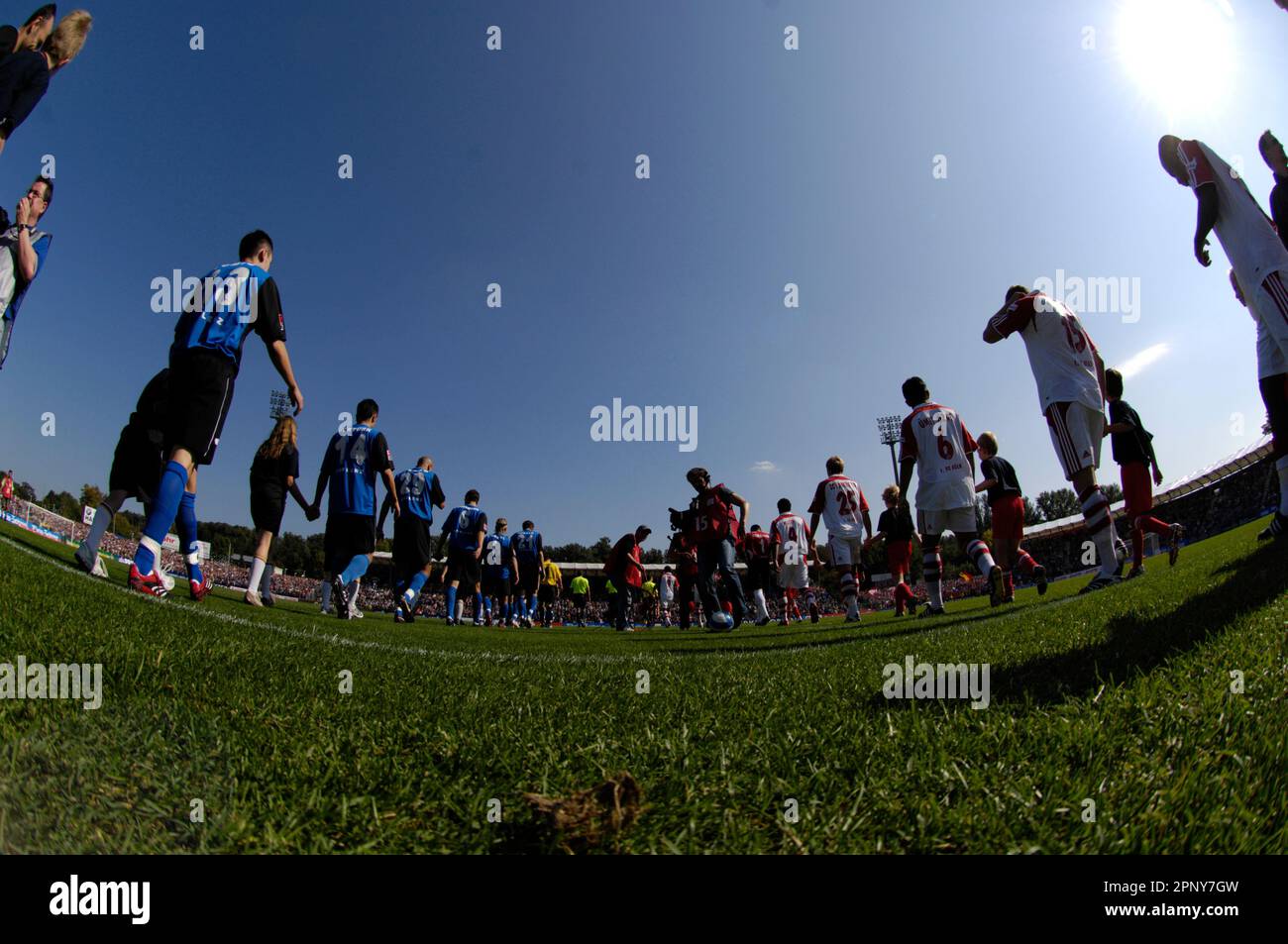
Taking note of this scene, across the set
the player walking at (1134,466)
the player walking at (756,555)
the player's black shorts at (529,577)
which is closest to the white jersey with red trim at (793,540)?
the player walking at (756,555)

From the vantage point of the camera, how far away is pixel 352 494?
25.7 ft

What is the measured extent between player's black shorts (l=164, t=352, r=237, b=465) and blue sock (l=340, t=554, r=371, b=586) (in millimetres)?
3997

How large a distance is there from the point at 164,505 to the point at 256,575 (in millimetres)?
3762

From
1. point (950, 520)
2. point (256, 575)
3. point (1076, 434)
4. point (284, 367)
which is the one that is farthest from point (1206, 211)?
point (256, 575)

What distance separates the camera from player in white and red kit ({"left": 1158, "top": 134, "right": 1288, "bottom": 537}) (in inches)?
166

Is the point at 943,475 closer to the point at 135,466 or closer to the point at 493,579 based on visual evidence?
the point at 135,466

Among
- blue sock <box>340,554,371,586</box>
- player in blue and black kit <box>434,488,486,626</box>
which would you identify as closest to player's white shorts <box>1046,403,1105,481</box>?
blue sock <box>340,554,371,586</box>

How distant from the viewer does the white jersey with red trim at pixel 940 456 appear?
22.3 ft
